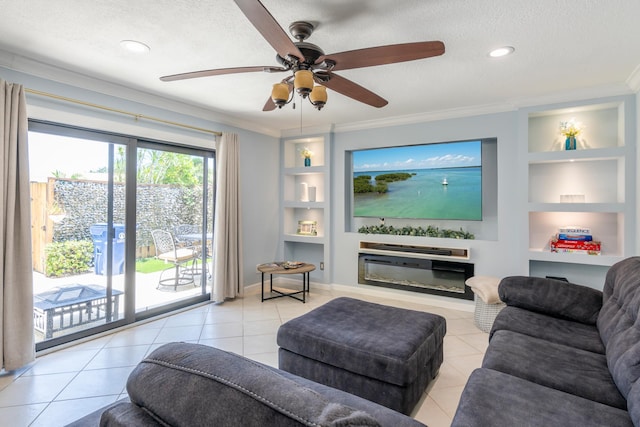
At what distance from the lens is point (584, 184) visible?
3564mm

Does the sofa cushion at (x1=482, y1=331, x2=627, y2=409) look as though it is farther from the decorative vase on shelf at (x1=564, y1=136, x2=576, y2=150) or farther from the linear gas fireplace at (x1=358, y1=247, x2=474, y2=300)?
the decorative vase on shelf at (x1=564, y1=136, x2=576, y2=150)

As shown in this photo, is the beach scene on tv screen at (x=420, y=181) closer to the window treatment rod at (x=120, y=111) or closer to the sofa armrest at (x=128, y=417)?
the window treatment rod at (x=120, y=111)

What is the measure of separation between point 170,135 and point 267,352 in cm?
263

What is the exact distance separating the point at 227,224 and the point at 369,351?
2.88 m

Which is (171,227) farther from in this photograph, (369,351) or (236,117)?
(369,351)

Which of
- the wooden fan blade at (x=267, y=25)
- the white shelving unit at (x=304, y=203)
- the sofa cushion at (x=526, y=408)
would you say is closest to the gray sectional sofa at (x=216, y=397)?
the sofa cushion at (x=526, y=408)

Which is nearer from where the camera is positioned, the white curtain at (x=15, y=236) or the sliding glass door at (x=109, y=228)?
the white curtain at (x=15, y=236)

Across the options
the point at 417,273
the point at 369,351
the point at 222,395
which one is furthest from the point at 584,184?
the point at 222,395

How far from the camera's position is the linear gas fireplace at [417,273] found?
4.10 meters

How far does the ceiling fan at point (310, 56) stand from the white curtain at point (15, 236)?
4.41ft

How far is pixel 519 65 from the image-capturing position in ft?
9.00

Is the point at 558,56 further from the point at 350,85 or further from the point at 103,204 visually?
the point at 103,204

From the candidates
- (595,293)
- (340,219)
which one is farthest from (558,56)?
(340,219)

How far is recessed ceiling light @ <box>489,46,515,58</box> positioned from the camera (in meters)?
2.45
